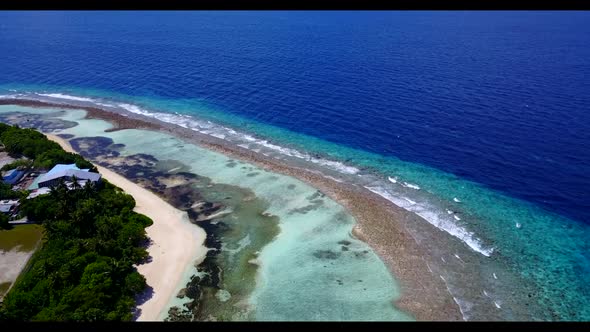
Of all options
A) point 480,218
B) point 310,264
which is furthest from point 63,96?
point 480,218

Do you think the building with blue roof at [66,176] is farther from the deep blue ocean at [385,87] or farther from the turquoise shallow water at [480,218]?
the deep blue ocean at [385,87]

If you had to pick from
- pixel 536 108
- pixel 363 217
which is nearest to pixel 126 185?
pixel 363 217

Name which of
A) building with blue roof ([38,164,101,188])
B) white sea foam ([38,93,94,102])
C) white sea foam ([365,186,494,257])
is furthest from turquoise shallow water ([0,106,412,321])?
white sea foam ([38,93,94,102])

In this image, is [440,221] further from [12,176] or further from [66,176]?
[12,176]

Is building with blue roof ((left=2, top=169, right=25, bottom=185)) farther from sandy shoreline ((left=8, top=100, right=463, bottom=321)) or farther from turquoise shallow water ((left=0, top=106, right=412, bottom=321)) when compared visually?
sandy shoreline ((left=8, top=100, right=463, bottom=321))

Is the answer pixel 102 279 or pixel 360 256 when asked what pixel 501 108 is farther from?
pixel 102 279

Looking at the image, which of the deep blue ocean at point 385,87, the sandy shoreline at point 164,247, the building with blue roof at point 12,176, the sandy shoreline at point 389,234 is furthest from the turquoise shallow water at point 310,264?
the building with blue roof at point 12,176
